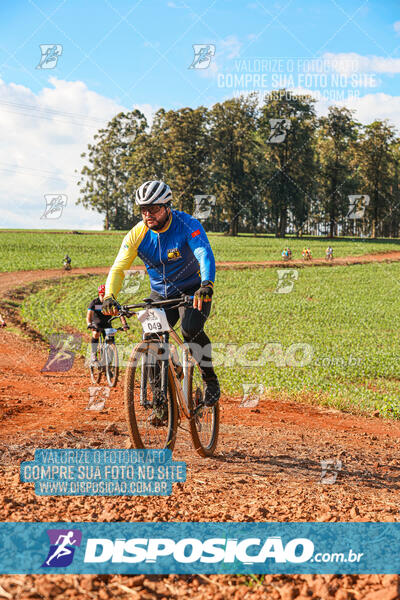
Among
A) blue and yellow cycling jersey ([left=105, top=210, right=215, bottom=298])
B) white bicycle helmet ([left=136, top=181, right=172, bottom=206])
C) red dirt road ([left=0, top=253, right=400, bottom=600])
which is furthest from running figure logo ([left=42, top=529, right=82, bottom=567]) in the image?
white bicycle helmet ([left=136, top=181, right=172, bottom=206])

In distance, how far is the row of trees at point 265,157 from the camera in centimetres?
6438

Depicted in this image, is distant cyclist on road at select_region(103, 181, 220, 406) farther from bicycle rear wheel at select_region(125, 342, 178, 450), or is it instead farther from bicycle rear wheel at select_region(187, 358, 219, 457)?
bicycle rear wheel at select_region(125, 342, 178, 450)

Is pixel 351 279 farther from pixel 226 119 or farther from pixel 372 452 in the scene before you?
pixel 226 119

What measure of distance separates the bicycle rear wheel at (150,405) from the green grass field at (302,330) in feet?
A: 19.2

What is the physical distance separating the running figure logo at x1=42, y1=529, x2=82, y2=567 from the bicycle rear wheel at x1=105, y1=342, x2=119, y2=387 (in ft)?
23.9

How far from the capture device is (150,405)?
4.55m

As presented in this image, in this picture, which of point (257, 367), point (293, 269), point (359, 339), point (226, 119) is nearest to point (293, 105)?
point (226, 119)

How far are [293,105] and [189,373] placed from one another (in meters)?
72.6

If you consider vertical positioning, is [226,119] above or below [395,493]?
above

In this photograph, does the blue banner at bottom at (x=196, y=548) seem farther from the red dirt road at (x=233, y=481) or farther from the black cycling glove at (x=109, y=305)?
the black cycling glove at (x=109, y=305)

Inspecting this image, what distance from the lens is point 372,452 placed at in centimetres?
638

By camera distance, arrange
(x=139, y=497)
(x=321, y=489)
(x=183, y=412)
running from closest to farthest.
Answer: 1. (x=139, y=497)
2. (x=321, y=489)
3. (x=183, y=412)

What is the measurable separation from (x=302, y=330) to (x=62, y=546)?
54.8 feet

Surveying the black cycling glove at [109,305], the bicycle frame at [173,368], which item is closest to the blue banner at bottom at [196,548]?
the bicycle frame at [173,368]
